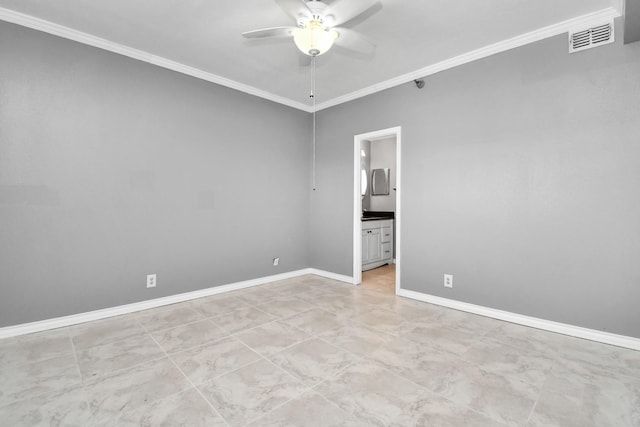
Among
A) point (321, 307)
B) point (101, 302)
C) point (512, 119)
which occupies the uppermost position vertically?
point (512, 119)

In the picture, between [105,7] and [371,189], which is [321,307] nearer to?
[105,7]

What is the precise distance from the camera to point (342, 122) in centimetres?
438

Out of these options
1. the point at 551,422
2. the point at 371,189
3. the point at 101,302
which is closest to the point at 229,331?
the point at 101,302

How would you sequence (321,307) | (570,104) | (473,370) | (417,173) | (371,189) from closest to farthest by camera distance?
(473,370)
(570,104)
(321,307)
(417,173)
(371,189)

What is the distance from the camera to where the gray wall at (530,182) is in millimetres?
2350

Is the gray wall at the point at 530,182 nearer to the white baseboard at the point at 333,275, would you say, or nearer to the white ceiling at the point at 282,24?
the white ceiling at the point at 282,24

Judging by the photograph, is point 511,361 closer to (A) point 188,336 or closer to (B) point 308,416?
(B) point 308,416

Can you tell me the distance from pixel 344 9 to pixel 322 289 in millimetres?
3143

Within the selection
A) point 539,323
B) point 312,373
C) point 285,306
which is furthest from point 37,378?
point 539,323

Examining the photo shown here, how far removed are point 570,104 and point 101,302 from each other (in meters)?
4.76

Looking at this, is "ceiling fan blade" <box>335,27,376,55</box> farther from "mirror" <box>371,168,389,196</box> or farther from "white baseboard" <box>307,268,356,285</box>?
"mirror" <box>371,168,389,196</box>

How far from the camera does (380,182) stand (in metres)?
6.54

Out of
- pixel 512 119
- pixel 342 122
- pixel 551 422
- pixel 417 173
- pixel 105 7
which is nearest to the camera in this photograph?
pixel 551 422

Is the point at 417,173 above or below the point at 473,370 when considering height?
above
